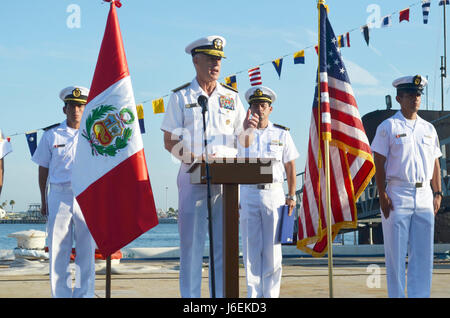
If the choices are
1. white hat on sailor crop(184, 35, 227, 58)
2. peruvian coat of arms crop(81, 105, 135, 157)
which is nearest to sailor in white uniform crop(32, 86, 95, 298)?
peruvian coat of arms crop(81, 105, 135, 157)

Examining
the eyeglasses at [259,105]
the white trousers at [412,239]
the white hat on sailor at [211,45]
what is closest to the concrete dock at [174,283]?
the white trousers at [412,239]

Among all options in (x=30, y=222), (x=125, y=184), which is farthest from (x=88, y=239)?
(x=30, y=222)

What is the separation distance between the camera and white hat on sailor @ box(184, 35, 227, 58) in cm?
499

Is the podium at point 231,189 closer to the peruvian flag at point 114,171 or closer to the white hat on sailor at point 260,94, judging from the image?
the peruvian flag at point 114,171

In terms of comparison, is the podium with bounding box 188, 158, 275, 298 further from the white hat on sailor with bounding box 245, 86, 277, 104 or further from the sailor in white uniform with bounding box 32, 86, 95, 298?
the white hat on sailor with bounding box 245, 86, 277, 104

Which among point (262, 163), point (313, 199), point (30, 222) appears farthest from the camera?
point (30, 222)

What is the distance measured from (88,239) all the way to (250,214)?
4.88 ft

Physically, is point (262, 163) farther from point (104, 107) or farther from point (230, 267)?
point (104, 107)

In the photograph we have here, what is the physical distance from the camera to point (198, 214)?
4.94m

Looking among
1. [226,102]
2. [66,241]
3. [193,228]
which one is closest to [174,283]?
[66,241]

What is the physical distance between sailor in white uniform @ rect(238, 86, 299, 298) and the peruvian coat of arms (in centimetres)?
128

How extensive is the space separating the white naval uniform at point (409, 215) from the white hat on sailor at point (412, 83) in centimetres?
32

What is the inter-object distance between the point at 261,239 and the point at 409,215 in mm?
1344

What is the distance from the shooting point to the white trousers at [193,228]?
16.0 ft
